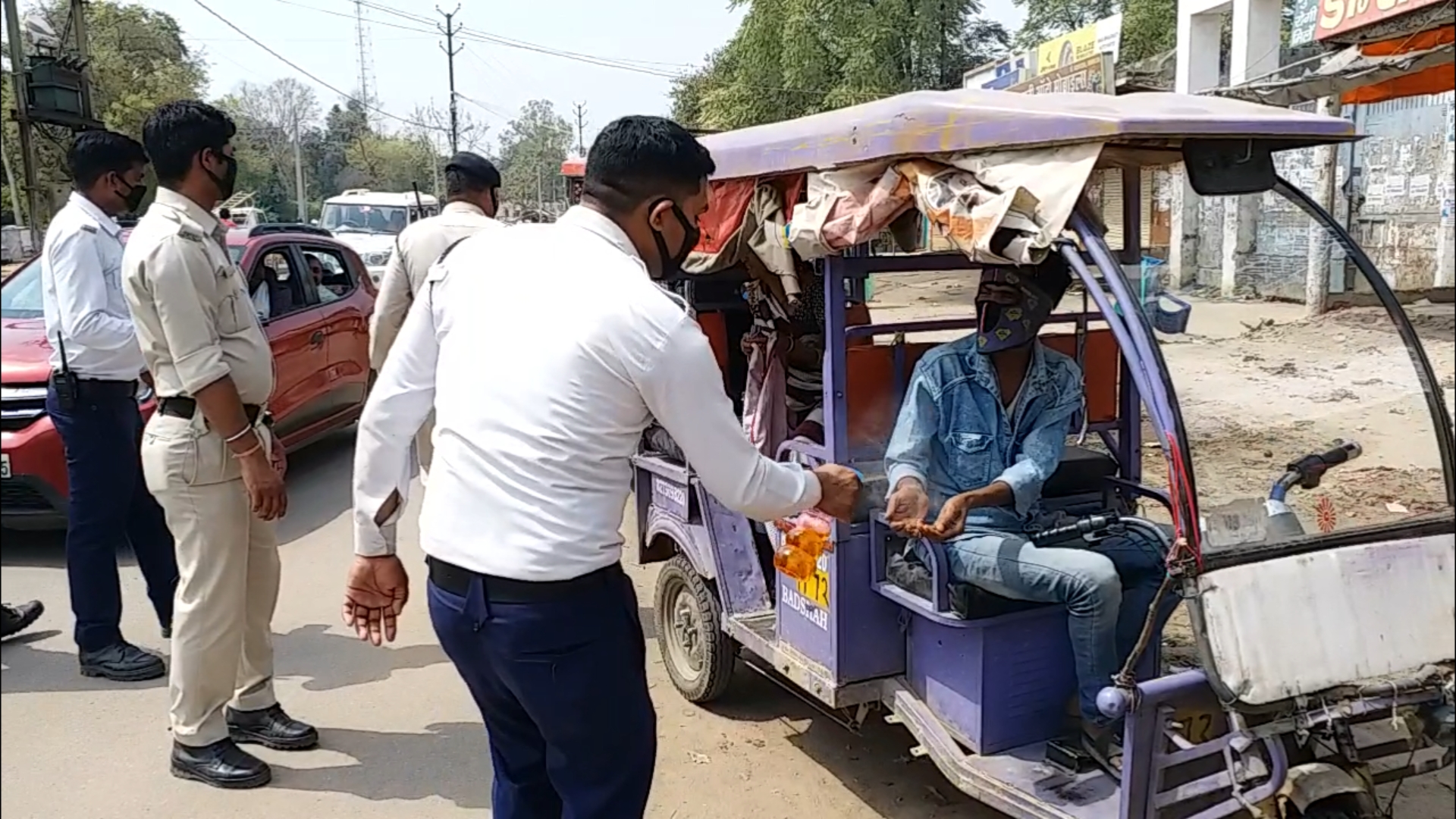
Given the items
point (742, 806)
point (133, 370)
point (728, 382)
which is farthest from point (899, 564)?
point (133, 370)

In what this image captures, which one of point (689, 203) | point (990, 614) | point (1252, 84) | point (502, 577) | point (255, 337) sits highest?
point (1252, 84)

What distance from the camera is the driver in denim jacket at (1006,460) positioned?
3.08 metres

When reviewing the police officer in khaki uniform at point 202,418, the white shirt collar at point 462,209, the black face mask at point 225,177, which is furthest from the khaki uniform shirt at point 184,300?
the white shirt collar at point 462,209

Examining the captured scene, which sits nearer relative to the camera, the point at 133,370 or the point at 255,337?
the point at 255,337

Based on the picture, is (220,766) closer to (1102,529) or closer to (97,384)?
(97,384)

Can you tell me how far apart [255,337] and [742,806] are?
2208 millimetres

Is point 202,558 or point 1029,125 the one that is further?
point 202,558

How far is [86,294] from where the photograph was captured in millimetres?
4258

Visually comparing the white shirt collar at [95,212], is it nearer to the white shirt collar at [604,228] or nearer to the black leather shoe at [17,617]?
the black leather shoe at [17,617]

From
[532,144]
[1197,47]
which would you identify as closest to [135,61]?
[1197,47]

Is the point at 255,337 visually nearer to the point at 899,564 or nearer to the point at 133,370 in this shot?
the point at 133,370

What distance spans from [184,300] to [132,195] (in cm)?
143

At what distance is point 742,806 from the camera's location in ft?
12.1

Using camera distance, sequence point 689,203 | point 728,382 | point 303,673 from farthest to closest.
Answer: point 728,382
point 303,673
point 689,203
